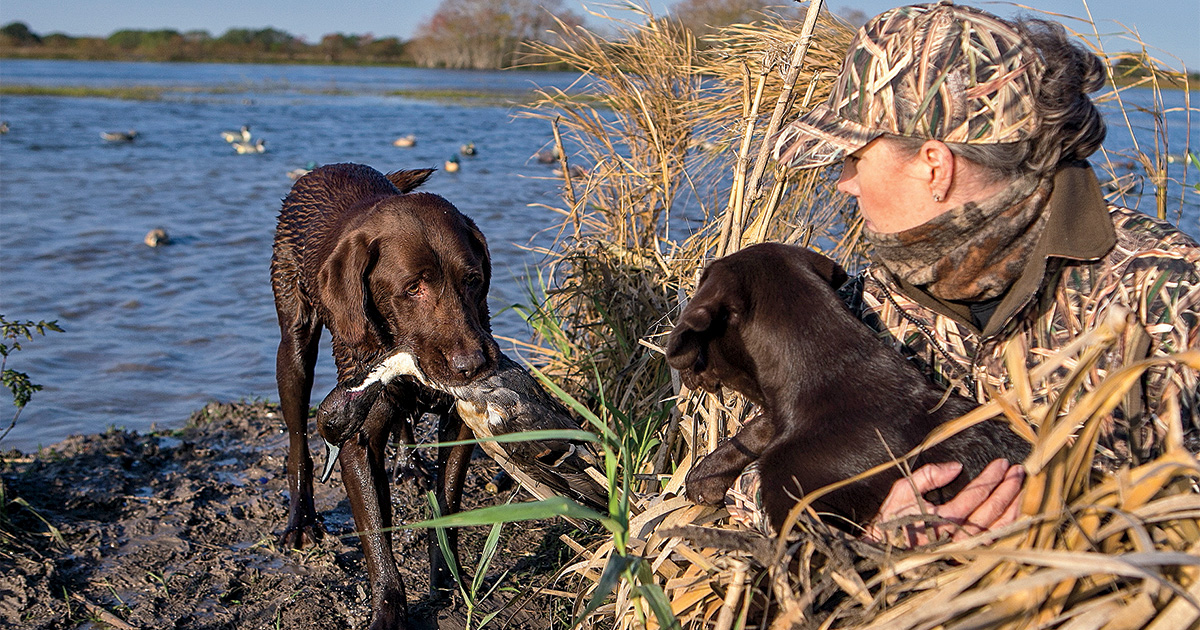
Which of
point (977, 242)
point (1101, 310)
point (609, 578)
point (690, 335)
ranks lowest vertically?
point (609, 578)

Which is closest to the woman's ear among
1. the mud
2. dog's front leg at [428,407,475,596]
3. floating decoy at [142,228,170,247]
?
the mud

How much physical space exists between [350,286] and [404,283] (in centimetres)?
21

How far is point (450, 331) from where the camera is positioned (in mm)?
3602

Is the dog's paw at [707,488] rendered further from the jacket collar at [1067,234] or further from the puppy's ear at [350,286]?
the puppy's ear at [350,286]

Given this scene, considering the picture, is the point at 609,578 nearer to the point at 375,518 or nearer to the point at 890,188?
the point at 890,188

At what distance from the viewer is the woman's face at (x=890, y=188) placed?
8.99 feet

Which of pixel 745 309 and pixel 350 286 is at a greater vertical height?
pixel 745 309

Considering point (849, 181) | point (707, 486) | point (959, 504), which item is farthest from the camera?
point (707, 486)

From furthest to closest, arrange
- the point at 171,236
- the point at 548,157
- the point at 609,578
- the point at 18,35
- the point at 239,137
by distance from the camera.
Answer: the point at 18,35, the point at 239,137, the point at 548,157, the point at 171,236, the point at 609,578

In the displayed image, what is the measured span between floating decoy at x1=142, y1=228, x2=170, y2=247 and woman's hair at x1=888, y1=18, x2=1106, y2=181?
9.44 metres

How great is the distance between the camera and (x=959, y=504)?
2.35 meters

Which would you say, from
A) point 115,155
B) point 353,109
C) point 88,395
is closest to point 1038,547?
point 88,395

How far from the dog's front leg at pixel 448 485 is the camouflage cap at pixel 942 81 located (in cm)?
190

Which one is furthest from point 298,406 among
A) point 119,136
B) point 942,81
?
point 119,136
